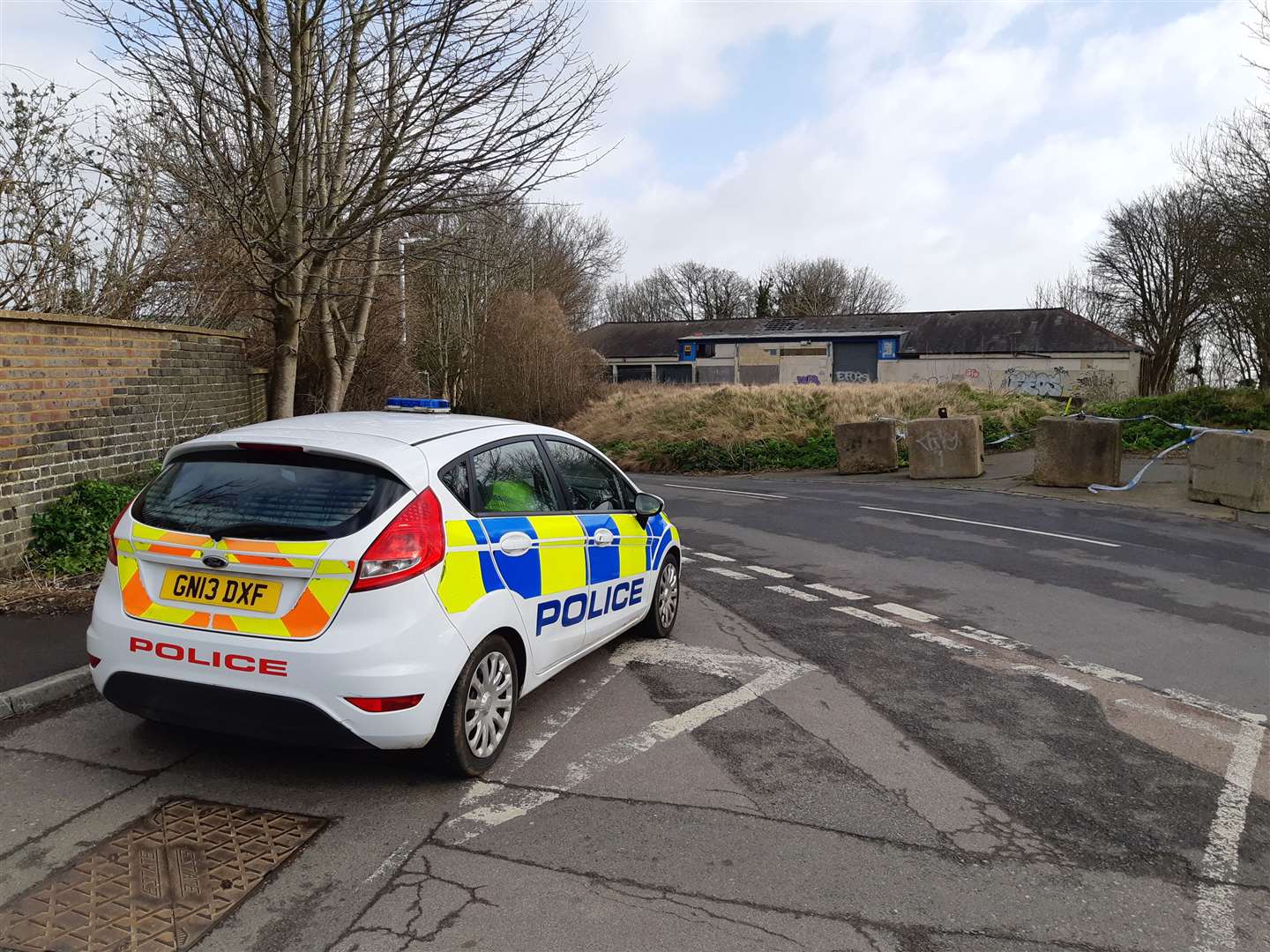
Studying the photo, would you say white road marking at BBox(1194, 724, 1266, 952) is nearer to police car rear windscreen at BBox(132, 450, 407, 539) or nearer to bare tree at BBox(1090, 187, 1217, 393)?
police car rear windscreen at BBox(132, 450, 407, 539)

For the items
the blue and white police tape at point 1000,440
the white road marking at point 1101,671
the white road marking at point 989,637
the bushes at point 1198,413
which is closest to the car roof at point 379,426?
the white road marking at point 989,637

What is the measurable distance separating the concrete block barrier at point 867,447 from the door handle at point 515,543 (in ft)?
55.5

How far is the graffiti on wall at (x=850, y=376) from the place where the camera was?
53938 mm

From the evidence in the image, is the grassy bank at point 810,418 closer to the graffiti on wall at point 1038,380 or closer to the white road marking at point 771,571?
the white road marking at point 771,571

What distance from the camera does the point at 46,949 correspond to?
9.21 ft

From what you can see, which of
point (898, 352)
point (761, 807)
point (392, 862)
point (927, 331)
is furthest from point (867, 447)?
point (927, 331)

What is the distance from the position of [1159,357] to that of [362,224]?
47560mm

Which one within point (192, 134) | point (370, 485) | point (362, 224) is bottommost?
point (370, 485)

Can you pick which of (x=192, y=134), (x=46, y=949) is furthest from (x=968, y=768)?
(x=192, y=134)

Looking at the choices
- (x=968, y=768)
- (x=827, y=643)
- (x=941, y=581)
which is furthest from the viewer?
(x=941, y=581)

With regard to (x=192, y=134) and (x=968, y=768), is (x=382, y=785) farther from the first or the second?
(x=192, y=134)

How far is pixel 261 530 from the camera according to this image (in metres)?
3.80

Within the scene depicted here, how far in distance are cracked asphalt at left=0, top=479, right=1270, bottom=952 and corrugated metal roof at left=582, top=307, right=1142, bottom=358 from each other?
→ 130ft

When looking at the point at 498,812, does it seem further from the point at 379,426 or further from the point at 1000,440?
the point at 1000,440
